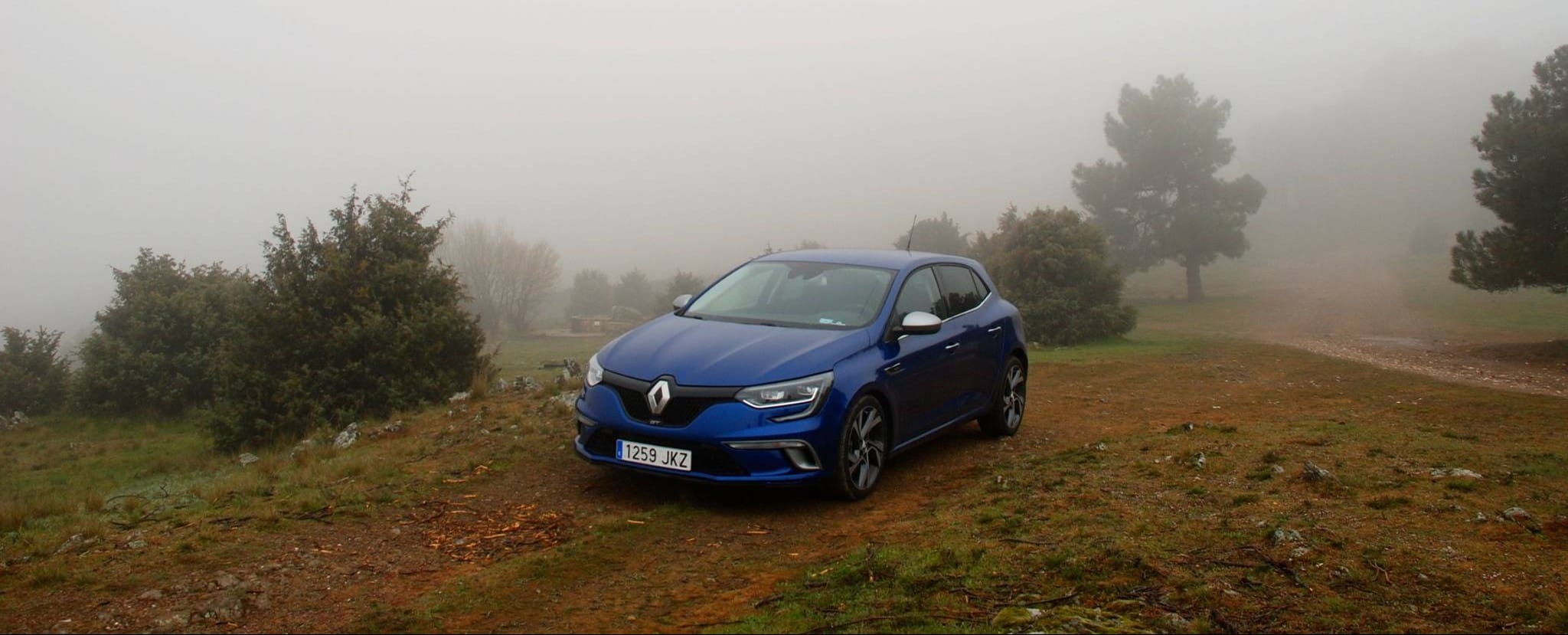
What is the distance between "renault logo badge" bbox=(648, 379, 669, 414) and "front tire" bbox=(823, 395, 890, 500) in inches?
42.1

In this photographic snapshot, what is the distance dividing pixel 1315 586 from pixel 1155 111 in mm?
48067

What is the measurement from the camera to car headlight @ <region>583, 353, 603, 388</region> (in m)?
6.88

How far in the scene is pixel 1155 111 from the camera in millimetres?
49156

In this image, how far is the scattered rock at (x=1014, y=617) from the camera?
4082mm

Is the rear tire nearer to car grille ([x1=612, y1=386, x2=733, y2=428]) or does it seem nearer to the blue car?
the blue car

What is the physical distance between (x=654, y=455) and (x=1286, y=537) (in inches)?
136

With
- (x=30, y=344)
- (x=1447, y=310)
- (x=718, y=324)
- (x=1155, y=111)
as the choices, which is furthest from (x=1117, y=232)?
(x=718, y=324)

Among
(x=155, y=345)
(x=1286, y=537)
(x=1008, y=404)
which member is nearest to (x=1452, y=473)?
→ (x=1286, y=537)

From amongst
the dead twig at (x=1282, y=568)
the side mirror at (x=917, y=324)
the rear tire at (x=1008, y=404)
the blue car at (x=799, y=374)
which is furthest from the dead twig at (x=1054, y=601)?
the rear tire at (x=1008, y=404)

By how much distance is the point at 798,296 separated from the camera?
7.62 m

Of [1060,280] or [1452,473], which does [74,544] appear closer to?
[1452,473]

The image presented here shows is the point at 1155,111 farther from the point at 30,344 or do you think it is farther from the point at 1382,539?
the point at 1382,539

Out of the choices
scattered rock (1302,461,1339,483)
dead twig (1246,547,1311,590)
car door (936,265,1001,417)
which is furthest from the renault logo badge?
scattered rock (1302,461,1339,483)

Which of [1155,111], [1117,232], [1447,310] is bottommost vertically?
[1447,310]
